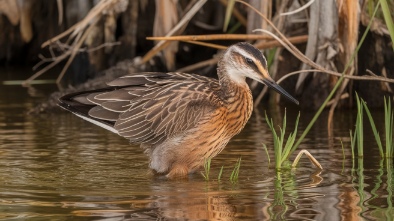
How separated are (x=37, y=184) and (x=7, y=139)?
2.28m

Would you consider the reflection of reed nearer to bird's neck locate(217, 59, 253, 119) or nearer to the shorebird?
the shorebird

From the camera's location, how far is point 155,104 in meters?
8.45

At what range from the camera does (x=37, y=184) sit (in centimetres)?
749

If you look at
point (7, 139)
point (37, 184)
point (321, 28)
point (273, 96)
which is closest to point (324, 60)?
point (321, 28)

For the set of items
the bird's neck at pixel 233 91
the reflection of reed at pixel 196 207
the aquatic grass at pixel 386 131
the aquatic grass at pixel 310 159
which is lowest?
the reflection of reed at pixel 196 207

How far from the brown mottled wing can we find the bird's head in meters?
0.19

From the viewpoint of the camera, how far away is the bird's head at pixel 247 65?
7992 mm

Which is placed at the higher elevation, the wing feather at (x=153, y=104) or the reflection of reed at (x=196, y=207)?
the wing feather at (x=153, y=104)

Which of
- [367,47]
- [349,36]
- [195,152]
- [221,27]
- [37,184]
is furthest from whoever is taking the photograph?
[221,27]

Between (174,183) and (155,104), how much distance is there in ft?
2.96

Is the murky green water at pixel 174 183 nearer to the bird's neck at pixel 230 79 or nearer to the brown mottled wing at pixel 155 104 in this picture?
the brown mottled wing at pixel 155 104

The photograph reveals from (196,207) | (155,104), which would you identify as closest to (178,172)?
(155,104)

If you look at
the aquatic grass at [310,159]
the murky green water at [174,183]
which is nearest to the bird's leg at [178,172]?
the murky green water at [174,183]

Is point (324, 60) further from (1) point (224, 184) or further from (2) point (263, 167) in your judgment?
(1) point (224, 184)
